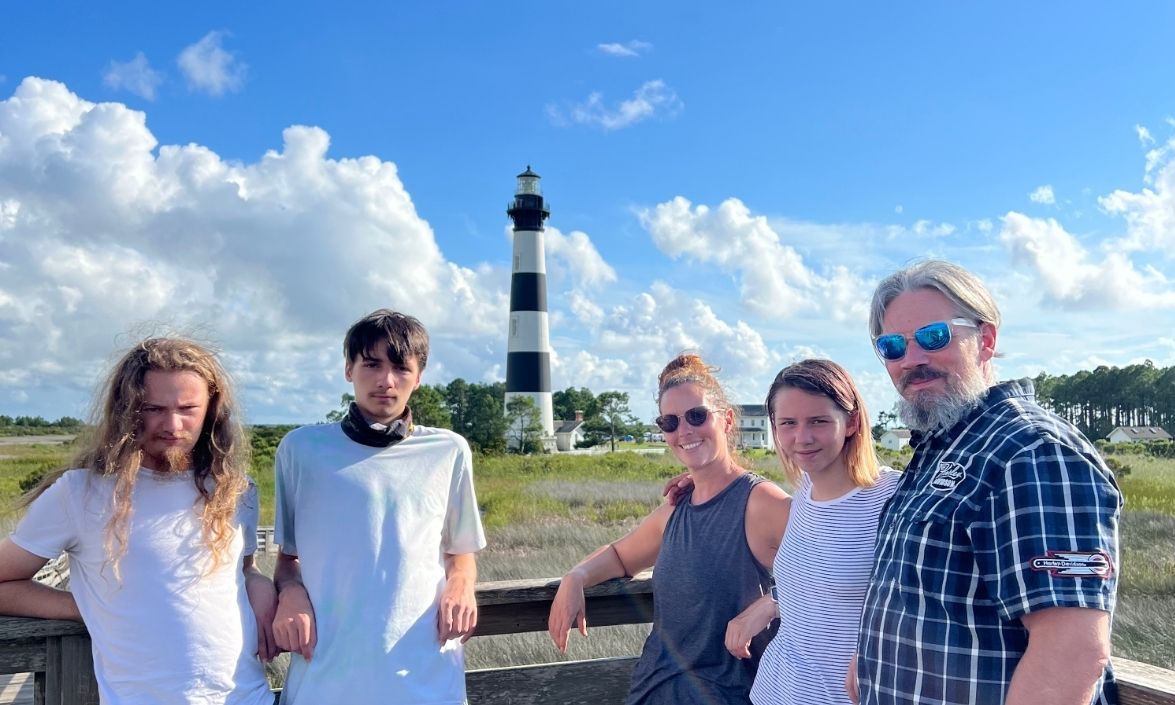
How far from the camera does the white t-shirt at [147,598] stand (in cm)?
230

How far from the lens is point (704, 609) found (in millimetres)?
2674

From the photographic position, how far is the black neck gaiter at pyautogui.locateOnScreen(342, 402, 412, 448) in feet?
8.57

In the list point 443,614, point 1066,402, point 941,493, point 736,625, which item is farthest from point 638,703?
point 1066,402

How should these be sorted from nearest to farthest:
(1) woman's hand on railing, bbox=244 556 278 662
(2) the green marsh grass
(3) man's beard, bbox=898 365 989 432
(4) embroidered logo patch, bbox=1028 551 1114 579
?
(4) embroidered logo patch, bbox=1028 551 1114 579, (3) man's beard, bbox=898 365 989 432, (1) woman's hand on railing, bbox=244 556 278 662, (2) the green marsh grass

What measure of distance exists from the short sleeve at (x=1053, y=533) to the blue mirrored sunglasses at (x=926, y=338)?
392mm

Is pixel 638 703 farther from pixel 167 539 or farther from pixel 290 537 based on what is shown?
pixel 167 539

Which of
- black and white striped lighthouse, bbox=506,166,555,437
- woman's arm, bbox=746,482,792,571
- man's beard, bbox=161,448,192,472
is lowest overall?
woman's arm, bbox=746,482,792,571

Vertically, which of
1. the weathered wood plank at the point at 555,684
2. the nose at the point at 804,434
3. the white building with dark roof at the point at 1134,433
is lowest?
the white building with dark roof at the point at 1134,433

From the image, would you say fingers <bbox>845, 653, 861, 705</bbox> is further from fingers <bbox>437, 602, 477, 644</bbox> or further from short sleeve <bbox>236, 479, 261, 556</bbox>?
short sleeve <bbox>236, 479, 261, 556</bbox>

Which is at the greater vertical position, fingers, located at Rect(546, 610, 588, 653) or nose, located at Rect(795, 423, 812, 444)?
nose, located at Rect(795, 423, 812, 444)

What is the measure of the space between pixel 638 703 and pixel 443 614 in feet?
2.30

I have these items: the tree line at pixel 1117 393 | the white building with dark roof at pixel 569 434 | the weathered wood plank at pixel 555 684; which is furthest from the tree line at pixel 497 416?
the tree line at pixel 1117 393

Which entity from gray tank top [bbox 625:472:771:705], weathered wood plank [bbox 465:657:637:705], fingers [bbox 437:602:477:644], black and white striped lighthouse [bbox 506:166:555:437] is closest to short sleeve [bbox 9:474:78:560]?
fingers [bbox 437:602:477:644]

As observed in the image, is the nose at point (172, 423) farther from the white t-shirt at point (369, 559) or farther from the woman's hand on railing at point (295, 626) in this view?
the woman's hand on railing at point (295, 626)
